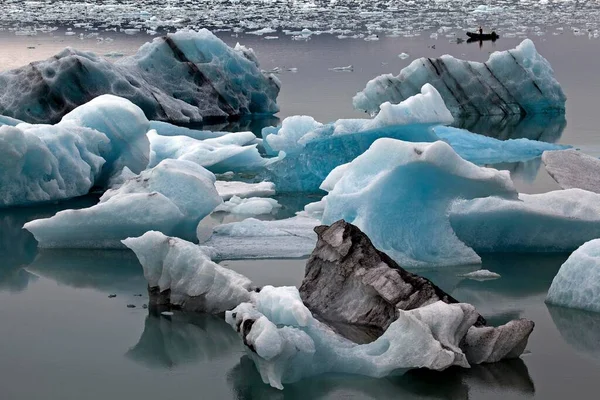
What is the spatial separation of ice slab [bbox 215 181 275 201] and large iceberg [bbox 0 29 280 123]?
3267 millimetres

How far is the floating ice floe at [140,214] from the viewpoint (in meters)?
5.71

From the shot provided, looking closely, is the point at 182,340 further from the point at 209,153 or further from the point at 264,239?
the point at 209,153

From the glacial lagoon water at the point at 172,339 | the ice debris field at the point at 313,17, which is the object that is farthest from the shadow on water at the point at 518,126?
the ice debris field at the point at 313,17

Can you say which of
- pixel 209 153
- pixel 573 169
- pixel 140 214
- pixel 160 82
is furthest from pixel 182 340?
→ pixel 160 82

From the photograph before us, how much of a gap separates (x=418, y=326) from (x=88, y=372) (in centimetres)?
127

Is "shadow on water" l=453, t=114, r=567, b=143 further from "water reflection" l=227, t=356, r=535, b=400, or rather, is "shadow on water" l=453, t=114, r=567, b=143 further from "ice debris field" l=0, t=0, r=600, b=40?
"ice debris field" l=0, t=0, r=600, b=40

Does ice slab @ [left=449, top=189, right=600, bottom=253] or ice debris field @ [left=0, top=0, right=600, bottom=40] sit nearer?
ice slab @ [left=449, top=189, right=600, bottom=253]

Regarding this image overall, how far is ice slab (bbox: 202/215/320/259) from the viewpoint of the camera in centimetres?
565

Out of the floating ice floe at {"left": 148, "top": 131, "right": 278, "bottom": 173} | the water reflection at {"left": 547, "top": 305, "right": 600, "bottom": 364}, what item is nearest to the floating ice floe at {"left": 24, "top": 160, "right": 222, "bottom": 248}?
the water reflection at {"left": 547, "top": 305, "right": 600, "bottom": 364}

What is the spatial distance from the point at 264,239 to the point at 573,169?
298 centimetres

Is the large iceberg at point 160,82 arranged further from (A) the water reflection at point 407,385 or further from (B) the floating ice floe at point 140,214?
(A) the water reflection at point 407,385

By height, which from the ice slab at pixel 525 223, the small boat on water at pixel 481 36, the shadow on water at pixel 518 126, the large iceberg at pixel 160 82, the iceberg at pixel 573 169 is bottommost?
the small boat on water at pixel 481 36

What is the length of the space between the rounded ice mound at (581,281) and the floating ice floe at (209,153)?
4.09 metres

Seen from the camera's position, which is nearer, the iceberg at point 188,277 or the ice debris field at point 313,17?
the iceberg at point 188,277
